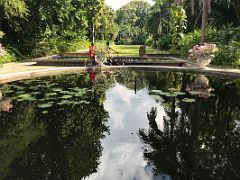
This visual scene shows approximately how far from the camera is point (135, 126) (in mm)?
9867

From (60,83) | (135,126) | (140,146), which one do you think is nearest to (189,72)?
(60,83)

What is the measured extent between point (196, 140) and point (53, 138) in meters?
3.72

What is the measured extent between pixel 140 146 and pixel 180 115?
2863 mm

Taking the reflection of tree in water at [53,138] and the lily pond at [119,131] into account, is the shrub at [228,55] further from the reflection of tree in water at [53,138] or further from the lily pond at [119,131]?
the reflection of tree in water at [53,138]

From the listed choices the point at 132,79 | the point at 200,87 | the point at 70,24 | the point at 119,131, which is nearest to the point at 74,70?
the point at 132,79

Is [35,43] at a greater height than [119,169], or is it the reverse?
[35,43]

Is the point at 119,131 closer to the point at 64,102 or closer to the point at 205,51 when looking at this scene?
the point at 64,102

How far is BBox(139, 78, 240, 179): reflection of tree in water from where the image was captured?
6.67 metres

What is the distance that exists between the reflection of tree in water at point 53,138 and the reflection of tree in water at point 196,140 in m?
1.47

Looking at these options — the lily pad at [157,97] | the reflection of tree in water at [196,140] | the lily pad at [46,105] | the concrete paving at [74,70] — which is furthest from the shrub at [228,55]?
the lily pad at [46,105]

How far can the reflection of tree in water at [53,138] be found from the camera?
22.0 feet

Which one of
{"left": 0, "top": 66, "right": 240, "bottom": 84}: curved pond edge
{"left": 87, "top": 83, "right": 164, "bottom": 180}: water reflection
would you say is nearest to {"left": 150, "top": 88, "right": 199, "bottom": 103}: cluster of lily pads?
{"left": 87, "top": 83, "right": 164, "bottom": 180}: water reflection

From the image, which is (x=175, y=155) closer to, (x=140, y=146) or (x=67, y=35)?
(x=140, y=146)

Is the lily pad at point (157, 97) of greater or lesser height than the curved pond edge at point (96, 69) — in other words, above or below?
below
